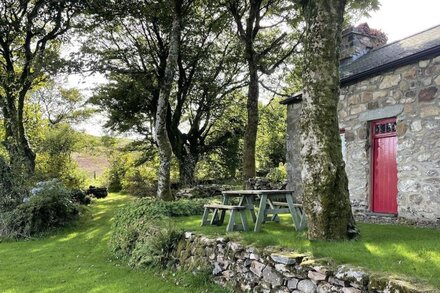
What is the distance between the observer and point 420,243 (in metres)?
5.65

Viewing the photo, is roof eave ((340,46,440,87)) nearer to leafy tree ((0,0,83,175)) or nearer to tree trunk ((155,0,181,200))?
tree trunk ((155,0,181,200))

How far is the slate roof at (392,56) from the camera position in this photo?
8711mm

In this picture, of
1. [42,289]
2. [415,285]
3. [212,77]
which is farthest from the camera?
[212,77]

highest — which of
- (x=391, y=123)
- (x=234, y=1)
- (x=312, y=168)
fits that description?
(x=234, y=1)

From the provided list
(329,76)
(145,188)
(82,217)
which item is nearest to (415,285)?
(329,76)

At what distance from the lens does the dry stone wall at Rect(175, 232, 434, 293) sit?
4023 millimetres

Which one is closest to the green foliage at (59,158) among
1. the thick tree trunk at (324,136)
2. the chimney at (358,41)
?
the chimney at (358,41)

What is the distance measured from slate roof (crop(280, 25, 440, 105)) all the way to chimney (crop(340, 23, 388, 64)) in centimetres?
27

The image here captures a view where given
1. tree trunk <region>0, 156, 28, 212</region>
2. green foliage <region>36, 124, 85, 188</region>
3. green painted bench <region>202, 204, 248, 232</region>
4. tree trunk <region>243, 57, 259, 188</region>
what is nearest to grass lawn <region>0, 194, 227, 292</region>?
green painted bench <region>202, 204, 248, 232</region>

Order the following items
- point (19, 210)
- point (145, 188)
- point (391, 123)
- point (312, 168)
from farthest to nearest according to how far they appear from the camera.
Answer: point (145, 188)
point (19, 210)
point (391, 123)
point (312, 168)

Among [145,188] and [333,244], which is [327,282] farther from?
[145,188]

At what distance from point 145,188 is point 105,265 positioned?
1181 cm

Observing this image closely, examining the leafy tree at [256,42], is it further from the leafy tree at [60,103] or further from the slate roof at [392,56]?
the leafy tree at [60,103]

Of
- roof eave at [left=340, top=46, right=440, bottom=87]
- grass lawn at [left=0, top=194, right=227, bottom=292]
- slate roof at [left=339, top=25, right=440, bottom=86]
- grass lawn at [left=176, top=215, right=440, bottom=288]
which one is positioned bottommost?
grass lawn at [left=0, top=194, right=227, bottom=292]
